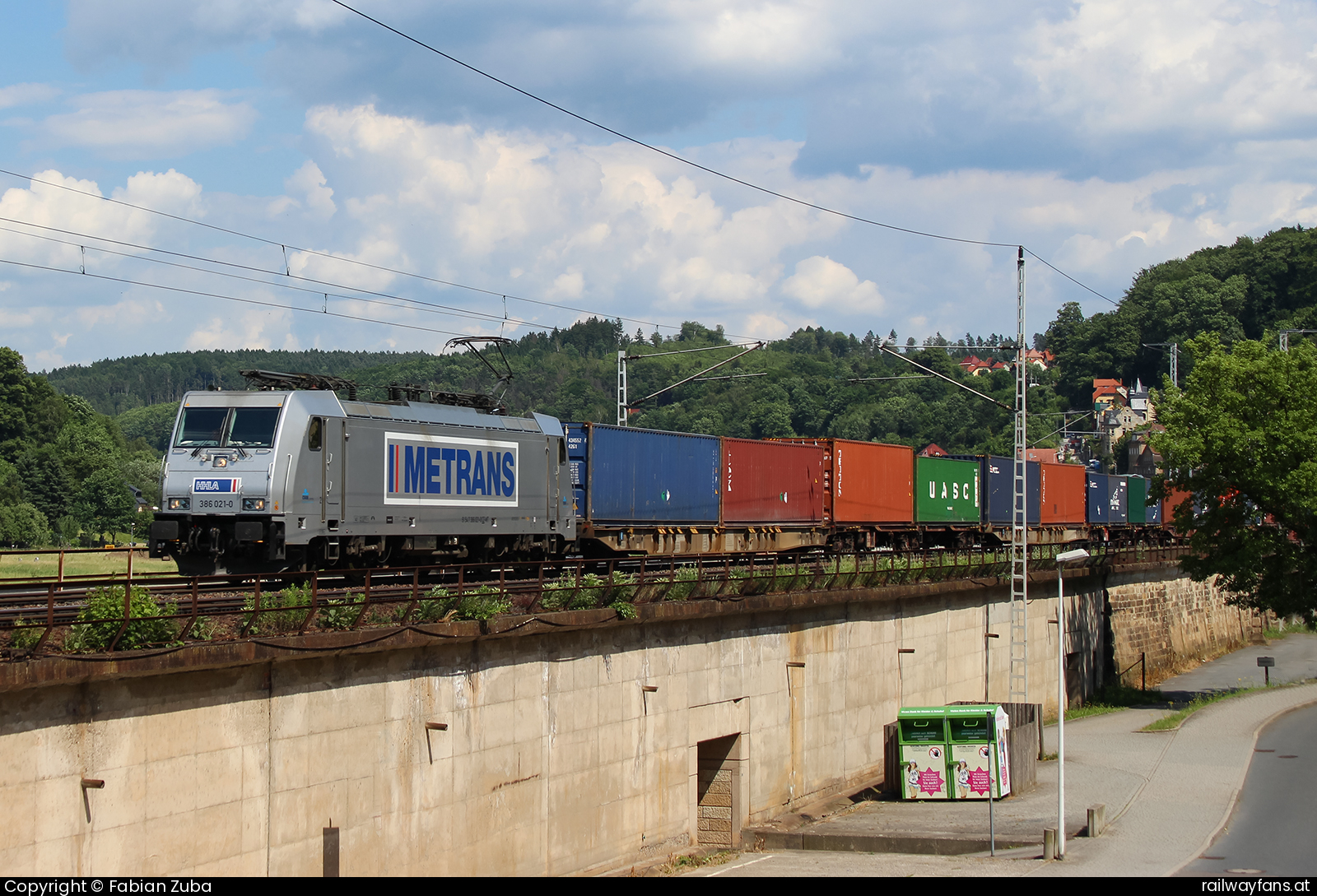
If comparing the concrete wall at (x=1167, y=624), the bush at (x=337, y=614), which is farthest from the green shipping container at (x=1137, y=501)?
Result: the bush at (x=337, y=614)

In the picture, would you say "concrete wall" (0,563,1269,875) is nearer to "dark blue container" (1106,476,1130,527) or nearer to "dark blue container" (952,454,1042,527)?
"dark blue container" (952,454,1042,527)

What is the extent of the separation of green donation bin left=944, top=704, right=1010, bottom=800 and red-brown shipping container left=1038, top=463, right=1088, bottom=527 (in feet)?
79.3

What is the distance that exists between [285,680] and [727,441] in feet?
65.2

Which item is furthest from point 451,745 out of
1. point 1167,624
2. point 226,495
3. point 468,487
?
point 1167,624

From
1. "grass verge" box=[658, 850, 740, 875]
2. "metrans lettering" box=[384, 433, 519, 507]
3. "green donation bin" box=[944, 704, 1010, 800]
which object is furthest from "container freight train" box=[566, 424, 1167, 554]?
"grass verge" box=[658, 850, 740, 875]

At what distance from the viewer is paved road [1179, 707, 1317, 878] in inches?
841

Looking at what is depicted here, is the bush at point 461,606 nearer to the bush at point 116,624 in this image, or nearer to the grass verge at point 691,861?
the bush at point 116,624

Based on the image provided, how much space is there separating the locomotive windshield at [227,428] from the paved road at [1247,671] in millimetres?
41184

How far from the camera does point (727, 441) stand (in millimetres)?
34406

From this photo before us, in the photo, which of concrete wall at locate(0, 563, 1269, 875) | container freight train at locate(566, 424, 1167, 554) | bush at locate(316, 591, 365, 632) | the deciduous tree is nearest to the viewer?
concrete wall at locate(0, 563, 1269, 875)

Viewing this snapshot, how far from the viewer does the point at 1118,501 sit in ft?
205

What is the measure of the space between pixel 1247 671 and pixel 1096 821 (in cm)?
3907

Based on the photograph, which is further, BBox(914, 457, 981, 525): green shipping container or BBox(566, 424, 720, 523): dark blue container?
BBox(914, 457, 981, 525): green shipping container
